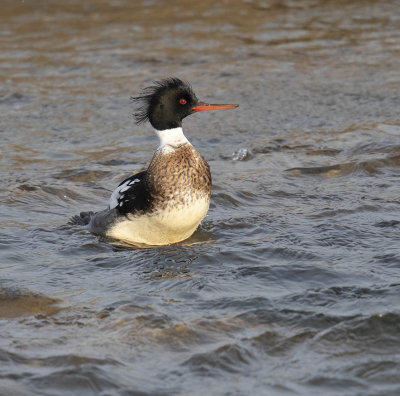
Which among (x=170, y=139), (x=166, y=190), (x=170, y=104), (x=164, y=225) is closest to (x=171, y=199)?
(x=166, y=190)

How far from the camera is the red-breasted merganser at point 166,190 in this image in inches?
271

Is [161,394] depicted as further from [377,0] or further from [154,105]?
[377,0]

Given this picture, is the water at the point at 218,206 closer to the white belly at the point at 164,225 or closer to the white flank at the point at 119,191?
the white belly at the point at 164,225

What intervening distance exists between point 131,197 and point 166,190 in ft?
1.28

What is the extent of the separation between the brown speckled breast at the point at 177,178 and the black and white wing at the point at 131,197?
9 centimetres

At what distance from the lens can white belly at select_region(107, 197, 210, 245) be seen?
22.6 feet

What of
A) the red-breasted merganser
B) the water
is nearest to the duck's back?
the red-breasted merganser

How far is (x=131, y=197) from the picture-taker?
7.12 m

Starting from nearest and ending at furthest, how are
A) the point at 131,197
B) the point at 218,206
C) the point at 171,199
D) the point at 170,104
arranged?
the point at 171,199 → the point at 131,197 → the point at 170,104 → the point at 218,206

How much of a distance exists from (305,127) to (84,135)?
2.86m

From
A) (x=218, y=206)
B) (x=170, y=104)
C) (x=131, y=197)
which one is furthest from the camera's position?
(x=218, y=206)

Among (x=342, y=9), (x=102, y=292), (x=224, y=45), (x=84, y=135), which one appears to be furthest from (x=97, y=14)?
(x=102, y=292)

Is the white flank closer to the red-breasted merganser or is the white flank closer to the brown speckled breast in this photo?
the red-breasted merganser

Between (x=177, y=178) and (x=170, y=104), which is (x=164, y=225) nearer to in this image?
(x=177, y=178)
